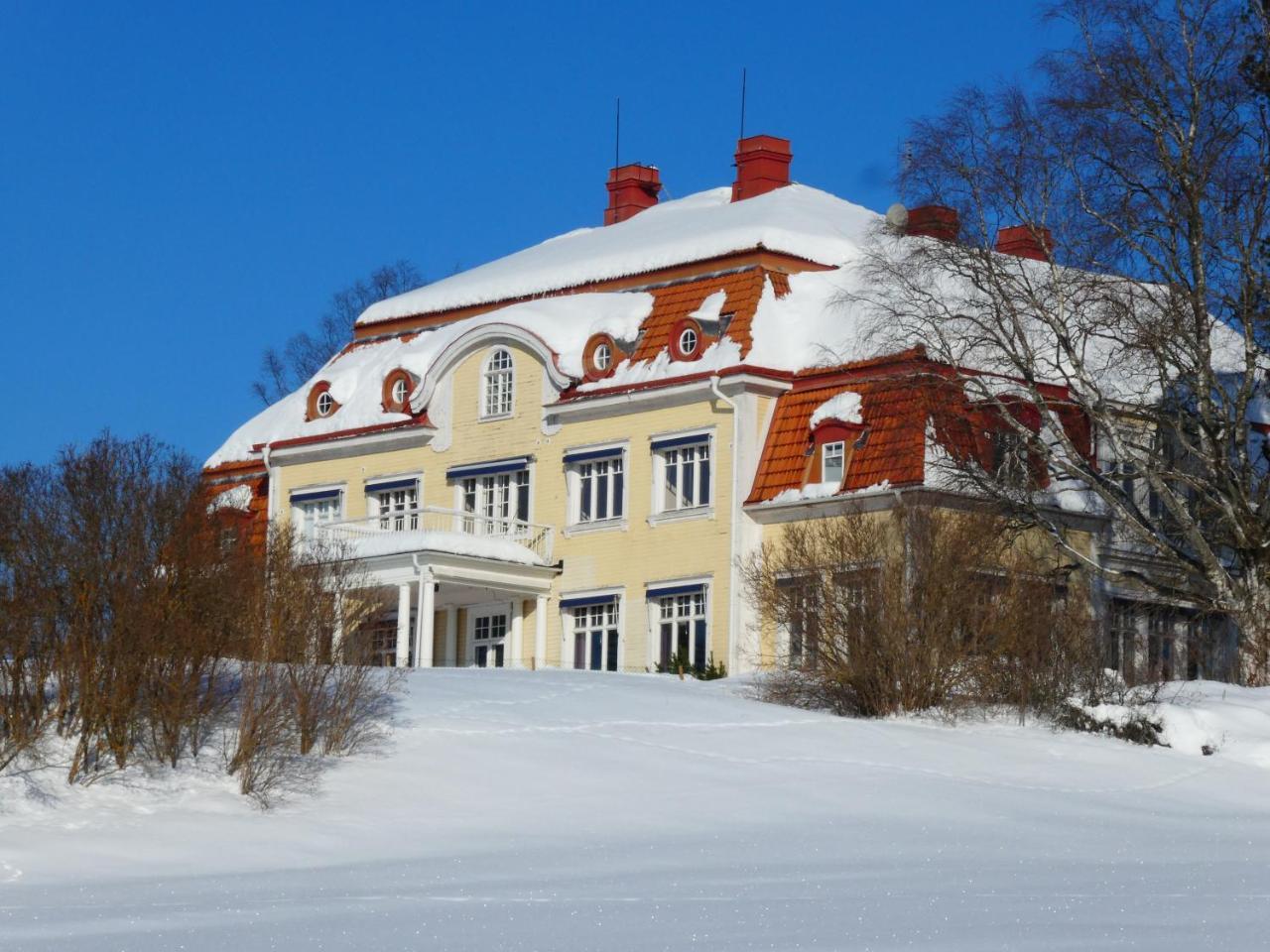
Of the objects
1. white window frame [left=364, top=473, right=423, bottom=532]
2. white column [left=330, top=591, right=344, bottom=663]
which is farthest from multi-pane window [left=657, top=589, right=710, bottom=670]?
white column [left=330, top=591, right=344, bottom=663]

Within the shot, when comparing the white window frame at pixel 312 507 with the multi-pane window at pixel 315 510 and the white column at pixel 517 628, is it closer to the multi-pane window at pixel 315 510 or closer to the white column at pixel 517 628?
the multi-pane window at pixel 315 510

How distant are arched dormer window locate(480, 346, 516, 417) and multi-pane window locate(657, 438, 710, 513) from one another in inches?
145

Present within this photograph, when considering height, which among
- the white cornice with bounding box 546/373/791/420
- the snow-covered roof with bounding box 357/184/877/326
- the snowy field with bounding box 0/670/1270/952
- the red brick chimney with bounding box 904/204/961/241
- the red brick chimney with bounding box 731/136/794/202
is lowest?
the snowy field with bounding box 0/670/1270/952

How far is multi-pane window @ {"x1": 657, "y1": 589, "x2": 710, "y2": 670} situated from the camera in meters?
40.8

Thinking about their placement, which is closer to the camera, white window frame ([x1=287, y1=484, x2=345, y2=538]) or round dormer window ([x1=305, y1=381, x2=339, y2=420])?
white window frame ([x1=287, y1=484, x2=345, y2=538])

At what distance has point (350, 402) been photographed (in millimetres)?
47250

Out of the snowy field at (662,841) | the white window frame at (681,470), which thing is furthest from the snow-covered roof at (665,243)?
the snowy field at (662,841)

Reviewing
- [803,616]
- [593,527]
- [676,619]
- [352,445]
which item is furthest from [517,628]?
[803,616]

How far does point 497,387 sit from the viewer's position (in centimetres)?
4478

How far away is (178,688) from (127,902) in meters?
6.17

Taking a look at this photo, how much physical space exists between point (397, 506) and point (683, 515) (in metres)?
6.94

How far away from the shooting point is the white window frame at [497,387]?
44.4 m

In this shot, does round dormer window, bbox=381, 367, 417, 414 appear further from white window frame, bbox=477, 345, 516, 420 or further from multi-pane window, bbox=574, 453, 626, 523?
multi-pane window, bbox=574, 453, 626, 523

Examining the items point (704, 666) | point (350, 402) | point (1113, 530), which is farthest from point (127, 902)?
point (350, 402)
